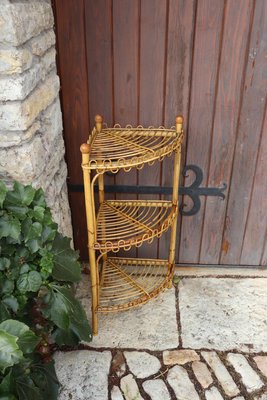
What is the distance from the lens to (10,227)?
1.30 m

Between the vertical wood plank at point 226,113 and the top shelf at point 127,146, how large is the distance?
9.2 inches

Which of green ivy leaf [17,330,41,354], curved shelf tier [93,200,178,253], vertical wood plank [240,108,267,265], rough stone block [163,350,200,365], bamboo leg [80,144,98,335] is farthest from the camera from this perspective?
vertical wood plank [240,108,267,265]

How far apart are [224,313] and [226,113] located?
0.93 meters

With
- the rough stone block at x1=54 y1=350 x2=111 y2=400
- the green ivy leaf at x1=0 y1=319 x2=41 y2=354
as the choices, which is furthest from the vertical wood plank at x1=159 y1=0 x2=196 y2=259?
the green ivy leaf at x1=0 y1=319 x2=41 y2=354

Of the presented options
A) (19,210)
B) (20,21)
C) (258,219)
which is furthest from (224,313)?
(20,21)

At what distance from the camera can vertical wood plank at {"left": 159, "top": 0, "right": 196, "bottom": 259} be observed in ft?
5.51

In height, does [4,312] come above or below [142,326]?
above

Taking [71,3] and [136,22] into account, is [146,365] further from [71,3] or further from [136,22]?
[71,3]

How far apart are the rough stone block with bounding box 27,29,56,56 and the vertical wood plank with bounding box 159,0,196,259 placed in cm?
48

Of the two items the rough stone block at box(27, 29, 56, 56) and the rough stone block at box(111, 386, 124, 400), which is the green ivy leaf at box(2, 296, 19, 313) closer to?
the rough stone block at box(111, 386, 124, 400)

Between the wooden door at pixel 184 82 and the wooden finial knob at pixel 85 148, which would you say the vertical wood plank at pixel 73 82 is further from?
the wooden finial knob at pixel 85 148

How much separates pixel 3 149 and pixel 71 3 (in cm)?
70

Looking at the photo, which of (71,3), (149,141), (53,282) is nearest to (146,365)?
(53,282)

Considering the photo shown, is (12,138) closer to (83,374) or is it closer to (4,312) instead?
(4,312)
